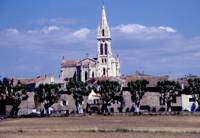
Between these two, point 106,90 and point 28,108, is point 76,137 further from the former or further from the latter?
point 28,108

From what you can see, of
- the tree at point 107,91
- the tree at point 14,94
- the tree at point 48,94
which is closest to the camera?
the tree at point 48,94

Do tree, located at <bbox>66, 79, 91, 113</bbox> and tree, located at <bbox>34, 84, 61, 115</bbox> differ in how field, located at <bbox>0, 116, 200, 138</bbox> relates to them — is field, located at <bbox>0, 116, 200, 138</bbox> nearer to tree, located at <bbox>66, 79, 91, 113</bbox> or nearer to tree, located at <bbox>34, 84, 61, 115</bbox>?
tree, located at <bbox>34, 84, 61, 115</bbox>

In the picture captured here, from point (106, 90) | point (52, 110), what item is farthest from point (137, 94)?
point (52, 110)

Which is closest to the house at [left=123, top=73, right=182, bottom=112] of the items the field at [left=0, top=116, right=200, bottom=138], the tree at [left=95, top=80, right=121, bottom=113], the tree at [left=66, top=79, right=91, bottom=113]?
the tree at [left=95, top=80, right=121, bottom=113]

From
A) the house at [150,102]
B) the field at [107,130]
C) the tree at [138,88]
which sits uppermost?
the tree at [138,88]

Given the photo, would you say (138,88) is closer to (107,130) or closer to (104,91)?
(104,91)

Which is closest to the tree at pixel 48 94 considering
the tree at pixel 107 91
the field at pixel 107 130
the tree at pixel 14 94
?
the tree at pixel 14 94

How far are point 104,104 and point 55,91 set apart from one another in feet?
35.8

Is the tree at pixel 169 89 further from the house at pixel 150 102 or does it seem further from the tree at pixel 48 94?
the tree at pixel 48 94

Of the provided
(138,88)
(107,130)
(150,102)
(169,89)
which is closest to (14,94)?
(138,88)

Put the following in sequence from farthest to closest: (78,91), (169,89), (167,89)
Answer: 1. (78,91)
2. (167,89)
3. (169,89)

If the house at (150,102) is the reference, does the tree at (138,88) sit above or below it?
above

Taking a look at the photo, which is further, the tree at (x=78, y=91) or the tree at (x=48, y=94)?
the tree at (x=78, y=91)

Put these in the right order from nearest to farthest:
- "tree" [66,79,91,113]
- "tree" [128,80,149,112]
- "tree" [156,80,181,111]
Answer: "tree" [156,80,181,111] < "tree" [128,80,149,112] < "tree" [66,79,91,113]
